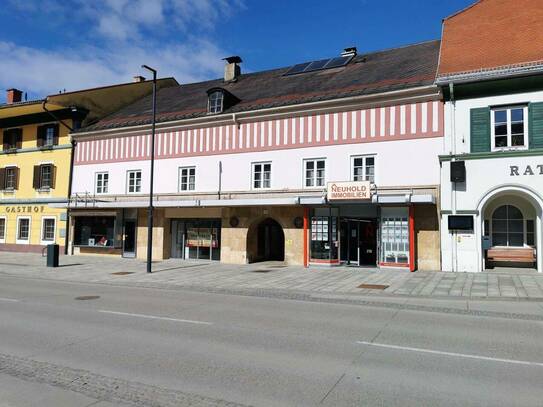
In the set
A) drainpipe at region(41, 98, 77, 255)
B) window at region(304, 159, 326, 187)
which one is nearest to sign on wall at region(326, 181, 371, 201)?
window at region(304, 159, 326, 187)

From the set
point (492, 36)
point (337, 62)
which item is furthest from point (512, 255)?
point (337, 62)

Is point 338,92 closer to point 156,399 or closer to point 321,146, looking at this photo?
point 321,146

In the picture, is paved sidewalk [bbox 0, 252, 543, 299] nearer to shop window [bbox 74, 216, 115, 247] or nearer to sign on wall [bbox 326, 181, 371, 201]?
sign on wall [bbox 326, 181, 371, 201]

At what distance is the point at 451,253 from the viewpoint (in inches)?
712

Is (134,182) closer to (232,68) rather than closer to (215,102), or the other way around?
(215,102)

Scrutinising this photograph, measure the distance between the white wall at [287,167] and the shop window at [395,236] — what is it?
4.24ft

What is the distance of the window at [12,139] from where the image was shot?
3097 cm

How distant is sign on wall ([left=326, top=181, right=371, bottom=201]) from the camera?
19047mm

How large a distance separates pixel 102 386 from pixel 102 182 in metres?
23.8

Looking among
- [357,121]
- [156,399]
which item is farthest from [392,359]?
[357,121]

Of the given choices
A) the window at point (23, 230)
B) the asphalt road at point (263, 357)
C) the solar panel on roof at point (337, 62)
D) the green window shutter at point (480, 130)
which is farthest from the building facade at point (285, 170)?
the asphalt road at point (263, 357)

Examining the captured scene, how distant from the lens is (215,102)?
24.4 metres

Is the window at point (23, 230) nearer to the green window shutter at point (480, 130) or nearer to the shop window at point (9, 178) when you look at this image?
the shop window at point (9, 178)

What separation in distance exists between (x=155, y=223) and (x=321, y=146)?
10.4m
